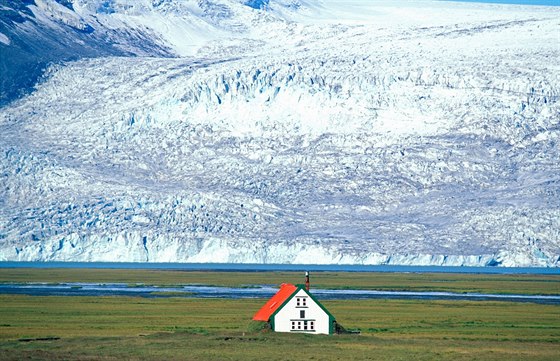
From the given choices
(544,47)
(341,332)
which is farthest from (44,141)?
(341,332)

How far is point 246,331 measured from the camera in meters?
52.3

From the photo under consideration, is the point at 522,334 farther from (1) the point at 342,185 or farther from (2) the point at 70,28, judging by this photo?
(2) the point at 70,28

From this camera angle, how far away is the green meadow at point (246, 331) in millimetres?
45688

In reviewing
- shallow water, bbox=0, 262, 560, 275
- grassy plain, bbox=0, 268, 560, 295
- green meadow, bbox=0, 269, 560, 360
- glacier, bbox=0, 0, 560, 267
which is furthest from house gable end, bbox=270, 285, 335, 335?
shallow water, bbox=0, 262, 560, 275

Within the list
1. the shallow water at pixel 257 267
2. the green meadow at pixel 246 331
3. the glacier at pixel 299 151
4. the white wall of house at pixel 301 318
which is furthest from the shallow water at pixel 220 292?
the shallow water at pixel 257 267

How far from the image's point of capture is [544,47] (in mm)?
143375

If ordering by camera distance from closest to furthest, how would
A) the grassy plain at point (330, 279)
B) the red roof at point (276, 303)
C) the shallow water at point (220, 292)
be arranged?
the red roof at point (276, 303)
the shallow water at point (220, 292)
the grassy plain at point (330, 279)

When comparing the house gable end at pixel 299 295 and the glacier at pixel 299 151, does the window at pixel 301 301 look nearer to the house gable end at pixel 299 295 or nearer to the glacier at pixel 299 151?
the house gable end at pixel 299 295

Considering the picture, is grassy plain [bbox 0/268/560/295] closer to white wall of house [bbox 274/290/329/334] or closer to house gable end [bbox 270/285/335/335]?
house gable end [bbox 270/285/335/335]

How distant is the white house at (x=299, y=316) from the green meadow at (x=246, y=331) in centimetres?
78

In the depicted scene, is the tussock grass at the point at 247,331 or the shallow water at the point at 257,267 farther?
the shallow water at the point at 257,267

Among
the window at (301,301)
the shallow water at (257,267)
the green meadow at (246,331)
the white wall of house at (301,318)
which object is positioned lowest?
the green meadow at (246,331)

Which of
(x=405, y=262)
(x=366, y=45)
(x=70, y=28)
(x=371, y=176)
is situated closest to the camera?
(x=405, y=262)

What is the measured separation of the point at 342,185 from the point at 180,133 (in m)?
17.3
